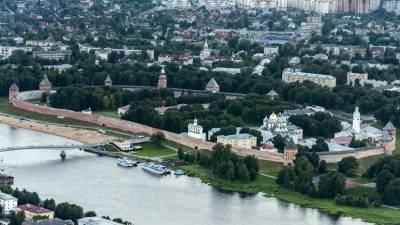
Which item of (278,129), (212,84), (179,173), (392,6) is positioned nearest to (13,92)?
(212,84)

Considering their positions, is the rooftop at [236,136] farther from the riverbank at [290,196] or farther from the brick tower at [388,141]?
the brick tower at [388,141]

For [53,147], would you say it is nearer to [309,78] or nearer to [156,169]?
[156,169]

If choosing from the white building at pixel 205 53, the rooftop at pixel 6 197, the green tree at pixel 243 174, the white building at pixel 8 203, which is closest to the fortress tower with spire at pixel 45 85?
the white building at pixel 205 53

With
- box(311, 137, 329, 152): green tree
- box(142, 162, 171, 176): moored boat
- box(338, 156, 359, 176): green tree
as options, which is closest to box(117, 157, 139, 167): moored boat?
box(142, 162, 171, 176): moored boat

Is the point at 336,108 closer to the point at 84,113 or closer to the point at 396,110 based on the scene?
the point at 396,110

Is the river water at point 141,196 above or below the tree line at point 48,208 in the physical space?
below

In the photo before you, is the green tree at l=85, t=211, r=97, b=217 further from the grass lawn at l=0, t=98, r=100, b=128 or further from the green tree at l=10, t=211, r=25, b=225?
the grass lawn at l=0, t=98, r=100, b=128
